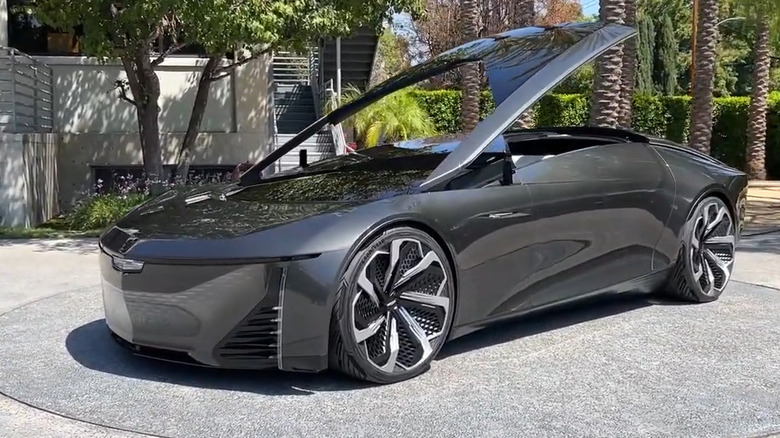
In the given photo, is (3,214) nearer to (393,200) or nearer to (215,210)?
(215,210)

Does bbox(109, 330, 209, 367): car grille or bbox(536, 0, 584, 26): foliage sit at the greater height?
bbox(536, 0, 584, 26): foliage

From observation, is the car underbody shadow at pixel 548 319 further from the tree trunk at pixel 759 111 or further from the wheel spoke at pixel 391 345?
the tree trunk at pixel 759 111

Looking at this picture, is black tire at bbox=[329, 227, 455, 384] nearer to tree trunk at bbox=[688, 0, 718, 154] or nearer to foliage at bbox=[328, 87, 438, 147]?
foliage at bbox=[328, 87, 438, 147]

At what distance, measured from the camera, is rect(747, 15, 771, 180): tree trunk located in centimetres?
2080

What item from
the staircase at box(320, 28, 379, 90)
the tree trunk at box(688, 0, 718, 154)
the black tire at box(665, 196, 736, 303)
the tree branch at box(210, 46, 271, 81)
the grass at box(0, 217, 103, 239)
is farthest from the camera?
the staircase at box(320, 28, 379, 90)

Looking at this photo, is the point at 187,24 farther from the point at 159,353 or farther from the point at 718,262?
the point at 718,262

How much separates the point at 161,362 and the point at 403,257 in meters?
1.35

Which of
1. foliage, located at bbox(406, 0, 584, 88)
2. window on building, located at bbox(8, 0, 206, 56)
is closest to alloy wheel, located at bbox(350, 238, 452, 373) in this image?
window on building, located at bbox(8, 0, 206, 56)

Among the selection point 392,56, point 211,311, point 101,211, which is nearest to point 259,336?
point 211,311

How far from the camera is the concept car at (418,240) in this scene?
3559mm

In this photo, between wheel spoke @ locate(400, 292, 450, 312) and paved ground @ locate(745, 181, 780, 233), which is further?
paved ground @ locate(745, 181, 780, 233)

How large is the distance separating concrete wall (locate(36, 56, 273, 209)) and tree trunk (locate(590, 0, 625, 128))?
18.7 feet

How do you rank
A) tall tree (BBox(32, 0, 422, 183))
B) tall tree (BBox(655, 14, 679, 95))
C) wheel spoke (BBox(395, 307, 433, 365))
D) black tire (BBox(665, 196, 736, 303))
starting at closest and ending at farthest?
1. wheel spoke (BBox(395, 307, 433, 365))
2. black tire (BBox(665, 196, 736, 303))
3. tall tree (BBox(32, 0, 422, 183))
4. tall tree (BBox(655, 14, 679, 95))

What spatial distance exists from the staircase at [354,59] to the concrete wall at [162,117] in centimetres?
517
